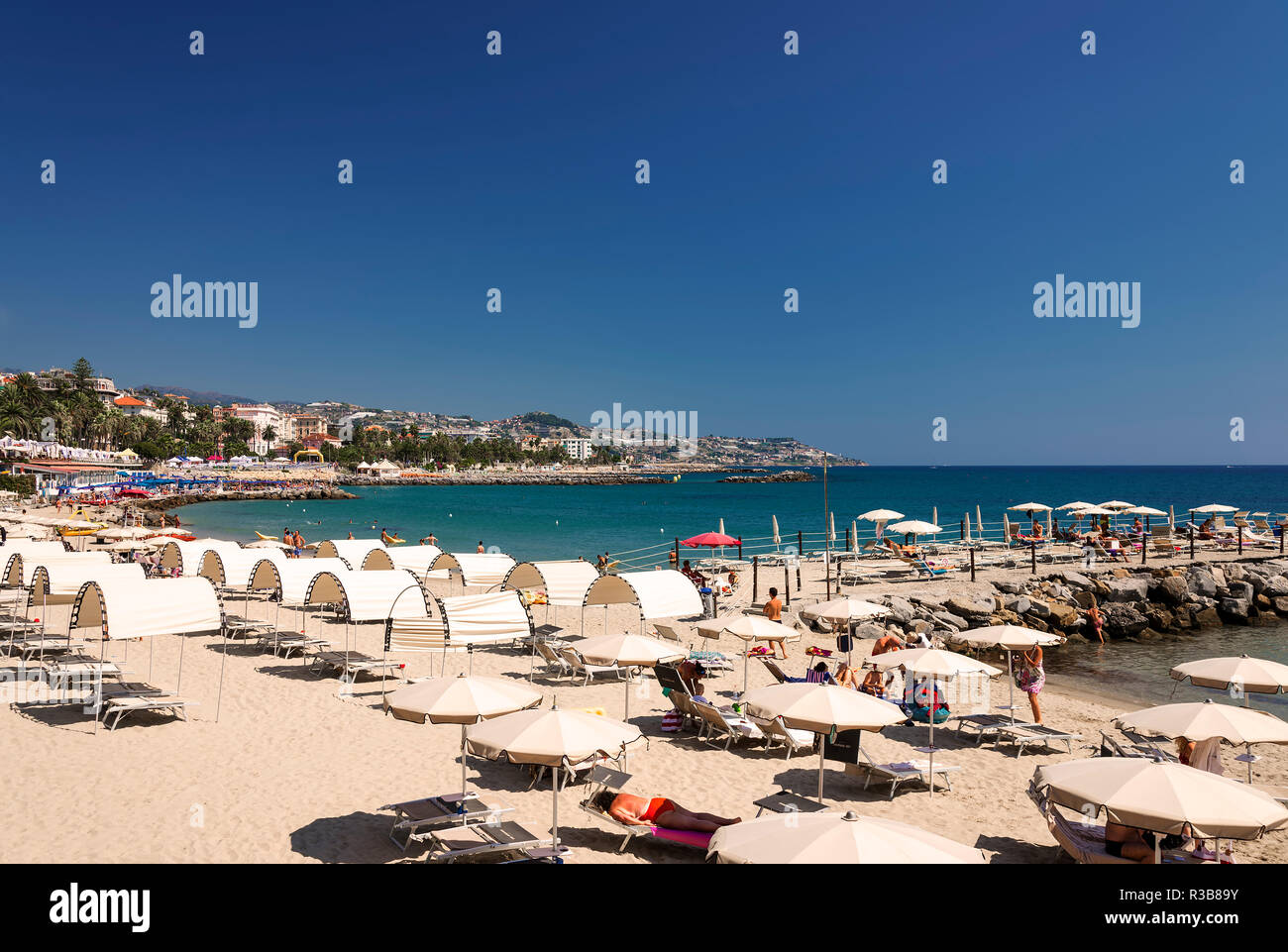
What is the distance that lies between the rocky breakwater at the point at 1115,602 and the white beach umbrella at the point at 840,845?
→ 13.7 m

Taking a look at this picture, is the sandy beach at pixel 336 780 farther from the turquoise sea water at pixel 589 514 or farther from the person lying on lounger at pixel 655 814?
the turquoise sea water at pixel 589 514

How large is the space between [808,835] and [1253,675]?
787 centimetres

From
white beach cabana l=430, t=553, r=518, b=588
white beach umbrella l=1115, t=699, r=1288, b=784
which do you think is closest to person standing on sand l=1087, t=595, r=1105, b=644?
white beach umbrella l=1115, t=699, r=1288, b=784

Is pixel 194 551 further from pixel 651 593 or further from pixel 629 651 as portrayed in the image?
pixel 629 651

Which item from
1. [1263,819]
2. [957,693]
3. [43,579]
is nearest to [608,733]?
[1263,819]

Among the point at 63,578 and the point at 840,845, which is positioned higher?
the point at 63,578

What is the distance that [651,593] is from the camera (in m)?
14.2

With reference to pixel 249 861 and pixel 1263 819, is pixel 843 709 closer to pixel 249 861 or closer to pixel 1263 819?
pixel 1263 819

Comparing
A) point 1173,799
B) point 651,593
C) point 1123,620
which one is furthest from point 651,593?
point 1123,620

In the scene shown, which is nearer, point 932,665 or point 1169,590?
point 932,665

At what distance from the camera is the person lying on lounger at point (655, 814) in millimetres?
6840

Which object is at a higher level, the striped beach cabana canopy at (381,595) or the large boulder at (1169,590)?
the striped beach cabana canopy at (381,595)

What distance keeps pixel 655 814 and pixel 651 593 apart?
721 cm

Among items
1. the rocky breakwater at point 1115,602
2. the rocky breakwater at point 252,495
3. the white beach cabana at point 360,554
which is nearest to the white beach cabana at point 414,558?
the white beach cabana at point 360,554
